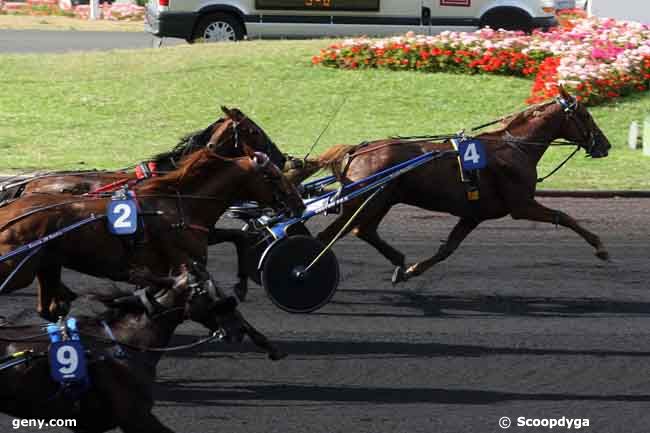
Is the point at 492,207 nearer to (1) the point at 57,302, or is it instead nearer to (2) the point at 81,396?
(1) the point at 57,302

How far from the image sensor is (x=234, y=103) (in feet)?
58.8

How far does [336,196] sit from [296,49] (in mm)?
10604

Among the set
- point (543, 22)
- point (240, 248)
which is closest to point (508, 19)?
point (543, 22)

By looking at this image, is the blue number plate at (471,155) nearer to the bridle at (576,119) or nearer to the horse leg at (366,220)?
the horse leg at (366,220)

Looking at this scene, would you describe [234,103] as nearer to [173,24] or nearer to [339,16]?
[173,24]

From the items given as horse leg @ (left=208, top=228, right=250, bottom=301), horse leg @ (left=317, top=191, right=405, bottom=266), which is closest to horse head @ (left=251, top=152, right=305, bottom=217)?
horse leg @ (left=208, top=228, right=250, bottom=301)

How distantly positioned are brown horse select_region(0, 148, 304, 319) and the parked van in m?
12.0

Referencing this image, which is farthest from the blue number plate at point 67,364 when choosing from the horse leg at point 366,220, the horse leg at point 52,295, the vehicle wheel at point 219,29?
the vehicle wheel at point 219,29

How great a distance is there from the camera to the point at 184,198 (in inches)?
311

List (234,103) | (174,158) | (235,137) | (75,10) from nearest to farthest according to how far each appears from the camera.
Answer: (174,158) < (235,137) < (234,103) < (75,10)

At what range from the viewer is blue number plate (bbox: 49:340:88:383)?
16.9 ft

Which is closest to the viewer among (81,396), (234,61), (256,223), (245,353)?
(81,396)

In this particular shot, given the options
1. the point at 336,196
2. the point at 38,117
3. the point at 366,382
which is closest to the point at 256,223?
the point at 336,196

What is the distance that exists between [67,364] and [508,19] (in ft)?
52.6
